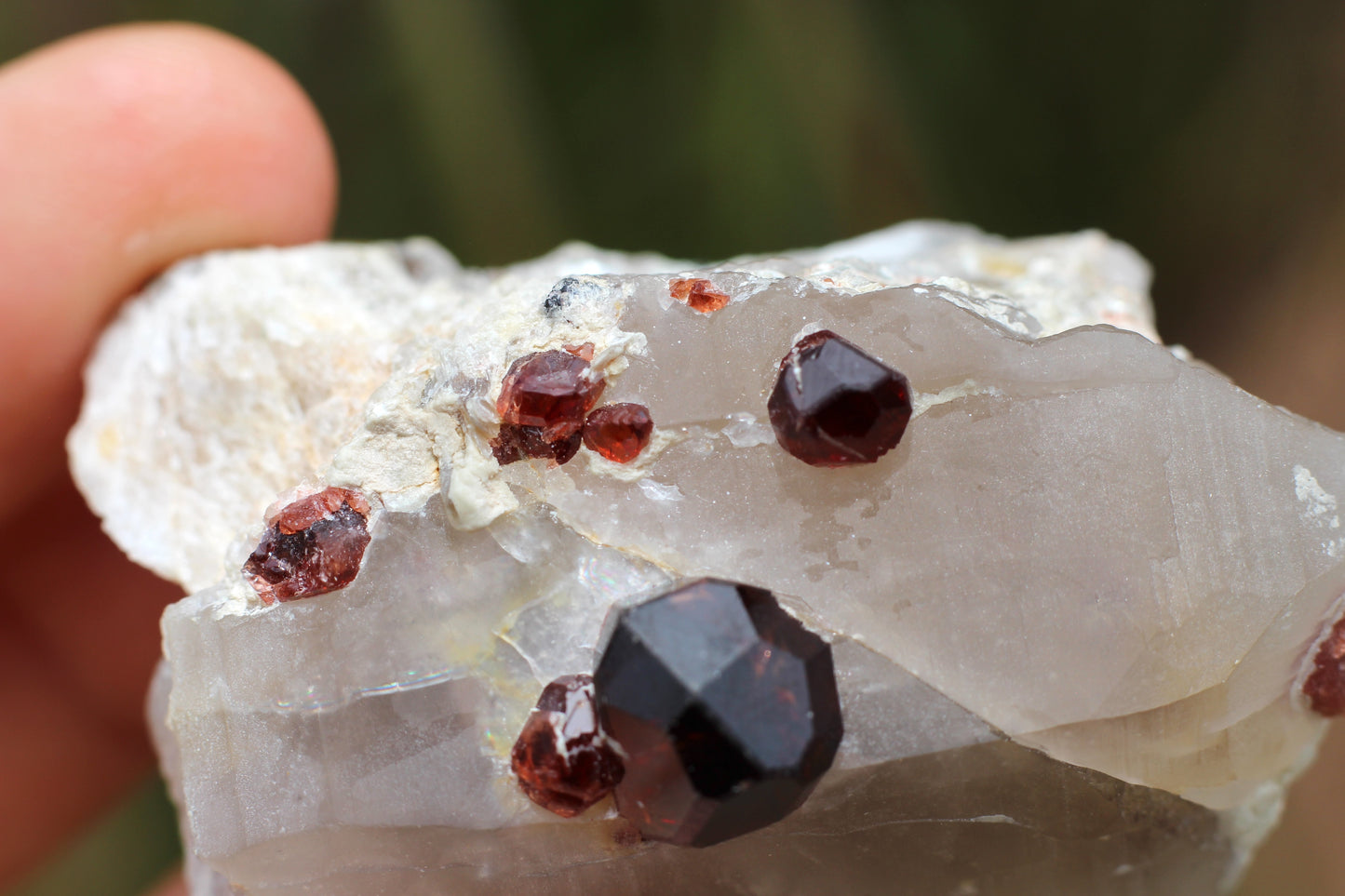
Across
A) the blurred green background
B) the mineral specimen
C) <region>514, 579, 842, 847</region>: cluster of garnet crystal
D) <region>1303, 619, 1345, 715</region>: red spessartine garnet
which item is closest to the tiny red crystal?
the mineral specimen

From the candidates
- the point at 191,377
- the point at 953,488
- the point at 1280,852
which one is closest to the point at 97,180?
the point at 191,377

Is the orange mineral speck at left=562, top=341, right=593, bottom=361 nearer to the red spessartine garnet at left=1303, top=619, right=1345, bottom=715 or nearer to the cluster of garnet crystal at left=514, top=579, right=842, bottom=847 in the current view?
the cluster of garnet crystal at left=514, top=579, right=842, bottom=847

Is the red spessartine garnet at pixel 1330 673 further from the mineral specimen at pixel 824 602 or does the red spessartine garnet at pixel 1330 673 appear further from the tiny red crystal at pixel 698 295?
the tiny red crystal at pixel 698 295

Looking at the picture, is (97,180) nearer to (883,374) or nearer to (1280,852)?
(883,374)

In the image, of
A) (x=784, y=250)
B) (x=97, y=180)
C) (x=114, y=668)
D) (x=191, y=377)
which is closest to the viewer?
(x=191, y=377)

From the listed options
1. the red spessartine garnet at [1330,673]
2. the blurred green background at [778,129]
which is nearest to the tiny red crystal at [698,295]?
the red spessartine garnet at [1330,673]
